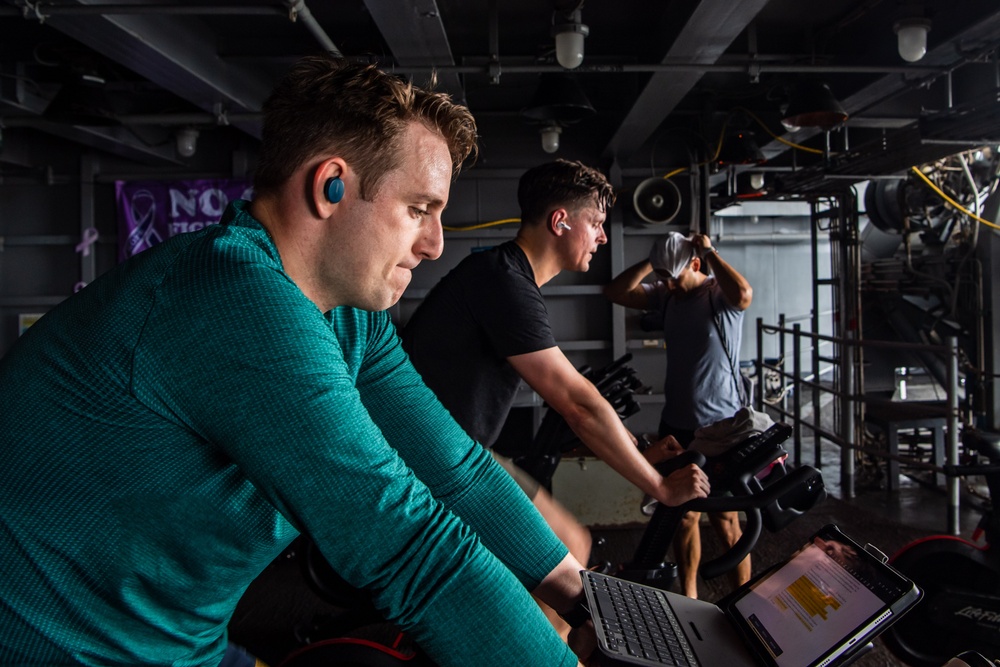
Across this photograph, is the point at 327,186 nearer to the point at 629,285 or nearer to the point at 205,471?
the point at 205,471

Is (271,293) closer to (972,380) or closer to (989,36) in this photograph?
(989,36)

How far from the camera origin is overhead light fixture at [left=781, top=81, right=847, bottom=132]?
174 inches

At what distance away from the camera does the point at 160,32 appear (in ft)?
12.7

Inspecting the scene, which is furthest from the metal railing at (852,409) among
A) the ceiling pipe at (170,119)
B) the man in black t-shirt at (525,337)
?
the ceiling pipe at (170,119)

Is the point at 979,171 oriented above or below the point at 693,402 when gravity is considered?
above

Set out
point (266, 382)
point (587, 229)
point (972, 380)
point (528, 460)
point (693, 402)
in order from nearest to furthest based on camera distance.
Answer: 1. point (266, 382)
2. point (587, 229)
3. point (528, 460)
4. point (693, 402)
5. point (972, 380)

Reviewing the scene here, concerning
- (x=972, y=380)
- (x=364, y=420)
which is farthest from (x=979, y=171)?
(x=364, y=420)

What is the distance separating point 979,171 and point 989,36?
9.69ft

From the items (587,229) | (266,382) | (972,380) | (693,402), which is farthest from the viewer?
(972,380)

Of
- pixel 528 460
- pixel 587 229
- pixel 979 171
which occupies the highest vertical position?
pixel 979 171

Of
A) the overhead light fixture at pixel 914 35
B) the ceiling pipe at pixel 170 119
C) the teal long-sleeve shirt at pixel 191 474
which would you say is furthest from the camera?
the ceiling pipe at pixel 170 119

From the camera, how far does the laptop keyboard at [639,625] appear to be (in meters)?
0.99

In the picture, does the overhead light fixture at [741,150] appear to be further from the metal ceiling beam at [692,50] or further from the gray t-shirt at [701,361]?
the gray t-shirt at [701,361]

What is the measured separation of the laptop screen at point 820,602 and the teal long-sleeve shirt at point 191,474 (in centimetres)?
37
